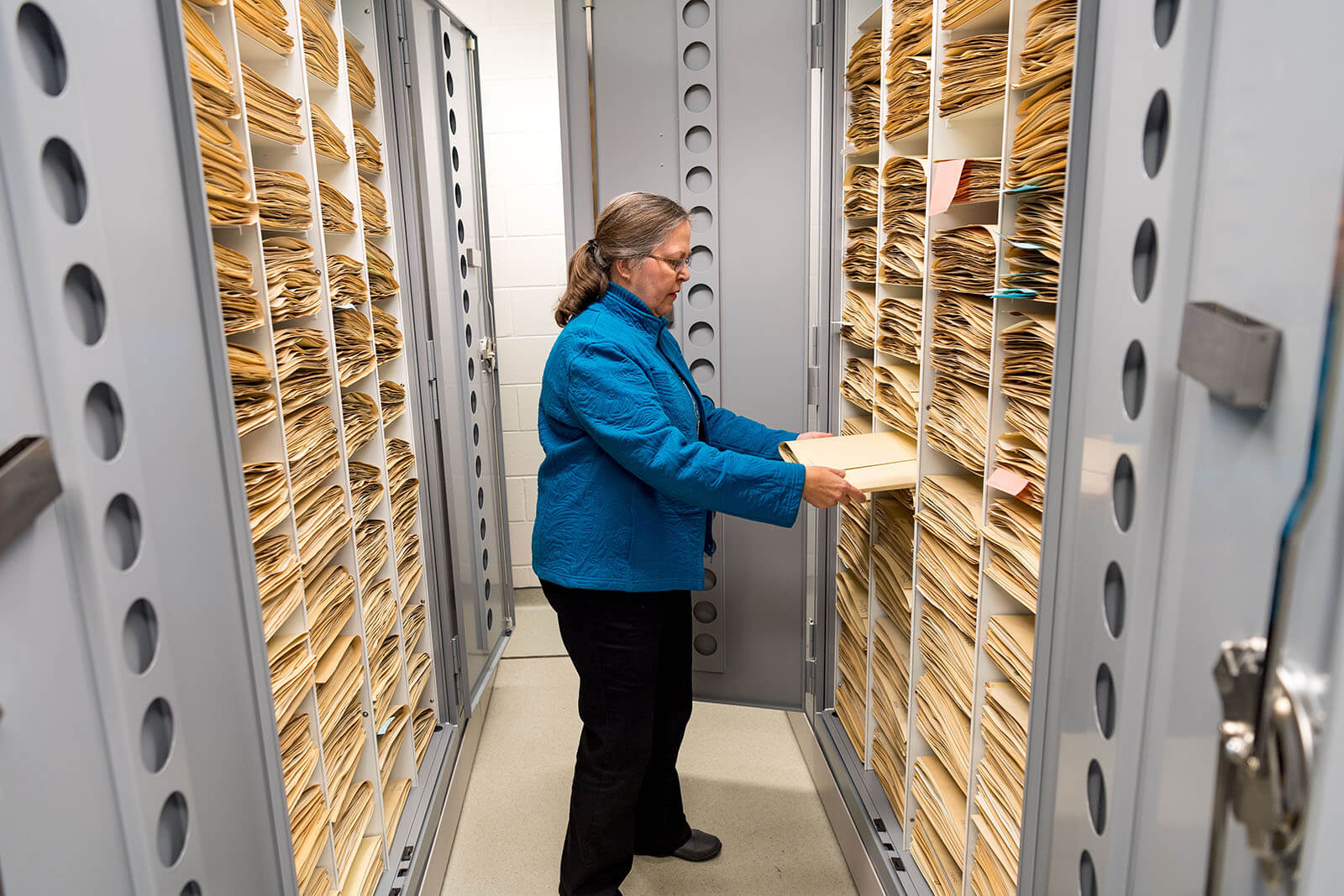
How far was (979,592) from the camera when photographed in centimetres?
155

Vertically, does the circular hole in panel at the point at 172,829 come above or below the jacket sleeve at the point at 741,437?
below

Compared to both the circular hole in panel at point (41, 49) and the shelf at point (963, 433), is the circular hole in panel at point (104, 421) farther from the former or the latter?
the shelf at point (963, 433)

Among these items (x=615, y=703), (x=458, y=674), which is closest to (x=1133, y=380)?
(x=615, y=703)

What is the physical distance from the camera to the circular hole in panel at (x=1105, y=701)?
982 millimetres

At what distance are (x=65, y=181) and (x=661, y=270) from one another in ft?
4.25

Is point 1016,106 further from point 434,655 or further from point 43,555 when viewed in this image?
point 434,655

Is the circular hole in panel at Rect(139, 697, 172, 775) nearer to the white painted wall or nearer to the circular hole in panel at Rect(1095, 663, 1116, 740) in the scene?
the circular hole in panel at Rect(1095, 663, 1116, 740)

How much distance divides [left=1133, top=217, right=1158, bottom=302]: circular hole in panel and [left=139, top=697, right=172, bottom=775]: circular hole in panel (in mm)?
1141

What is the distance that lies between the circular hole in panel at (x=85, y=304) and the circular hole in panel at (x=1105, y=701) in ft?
3.73

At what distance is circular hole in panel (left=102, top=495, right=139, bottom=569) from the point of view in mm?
888

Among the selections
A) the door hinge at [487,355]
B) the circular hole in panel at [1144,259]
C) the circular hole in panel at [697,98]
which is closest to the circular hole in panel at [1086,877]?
the circular hole in panel at [1144,259]

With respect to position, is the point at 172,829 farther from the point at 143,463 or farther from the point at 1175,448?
the point at 1175,448

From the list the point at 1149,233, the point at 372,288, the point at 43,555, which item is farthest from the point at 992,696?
the point at 372,288

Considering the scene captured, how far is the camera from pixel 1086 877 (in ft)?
3.39
